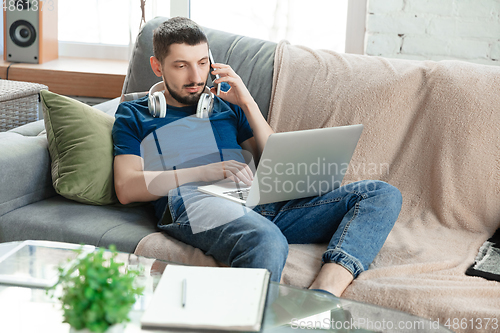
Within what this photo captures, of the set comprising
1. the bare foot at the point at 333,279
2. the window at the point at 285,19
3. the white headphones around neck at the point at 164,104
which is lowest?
the bare foot at the point at 333,279

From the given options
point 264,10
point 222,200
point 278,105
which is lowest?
point 222,200

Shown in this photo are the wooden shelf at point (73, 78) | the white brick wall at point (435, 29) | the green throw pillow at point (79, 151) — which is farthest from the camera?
the wooden shelf at point (73, 78)

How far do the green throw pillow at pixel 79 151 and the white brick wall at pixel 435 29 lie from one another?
1.30m

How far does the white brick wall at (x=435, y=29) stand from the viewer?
1906 mm

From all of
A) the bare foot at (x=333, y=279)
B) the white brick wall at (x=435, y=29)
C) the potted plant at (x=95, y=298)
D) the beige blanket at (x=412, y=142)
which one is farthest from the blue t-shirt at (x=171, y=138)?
the white brick wall at (x=435, y=29)

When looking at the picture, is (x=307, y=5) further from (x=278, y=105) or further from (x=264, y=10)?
(x=278, y=105)

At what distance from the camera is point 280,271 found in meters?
1.04

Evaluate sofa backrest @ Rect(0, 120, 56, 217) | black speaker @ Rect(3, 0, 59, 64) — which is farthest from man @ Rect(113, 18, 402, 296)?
black speaker @ Rect(3, 0, 59, 64)

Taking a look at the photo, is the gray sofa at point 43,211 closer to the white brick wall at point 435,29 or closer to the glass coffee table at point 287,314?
the glass coffee table at point 287,314

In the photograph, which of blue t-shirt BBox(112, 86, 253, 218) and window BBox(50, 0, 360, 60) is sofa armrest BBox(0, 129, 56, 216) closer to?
Answer: blue t-shirt BBox(112, 86, 253, 218)

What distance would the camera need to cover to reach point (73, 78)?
7.08 ft

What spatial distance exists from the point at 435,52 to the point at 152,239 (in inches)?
59.7

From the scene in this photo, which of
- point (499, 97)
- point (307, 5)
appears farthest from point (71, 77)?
point (499, 97)

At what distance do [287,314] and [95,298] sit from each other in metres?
0.33
